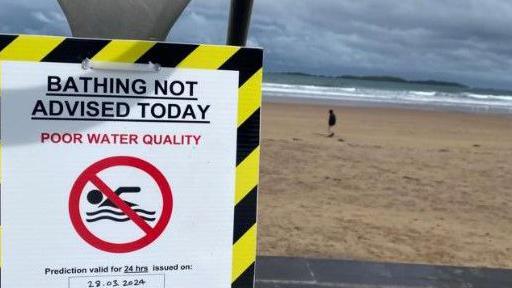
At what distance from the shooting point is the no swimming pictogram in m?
1.69

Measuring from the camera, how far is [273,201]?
8586mm

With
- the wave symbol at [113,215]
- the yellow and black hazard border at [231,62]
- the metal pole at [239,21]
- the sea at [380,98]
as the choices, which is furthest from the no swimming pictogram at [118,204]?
the sea at [380,98]

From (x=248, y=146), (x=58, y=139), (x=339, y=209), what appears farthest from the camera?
(x=339, y=209)

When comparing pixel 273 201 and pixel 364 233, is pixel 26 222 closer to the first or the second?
pixel 364 233

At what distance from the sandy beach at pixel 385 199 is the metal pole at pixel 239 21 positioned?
13.4ft

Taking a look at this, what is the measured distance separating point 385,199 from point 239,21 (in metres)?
7.55

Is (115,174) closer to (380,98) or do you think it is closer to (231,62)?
(231,62)

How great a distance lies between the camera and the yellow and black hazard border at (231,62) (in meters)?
1.65

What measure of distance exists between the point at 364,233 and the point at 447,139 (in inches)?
535

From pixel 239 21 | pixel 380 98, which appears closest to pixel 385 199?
pixel 239 21

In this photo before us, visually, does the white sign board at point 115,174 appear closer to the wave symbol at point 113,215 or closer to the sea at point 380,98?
the wave symbol at point 113,215

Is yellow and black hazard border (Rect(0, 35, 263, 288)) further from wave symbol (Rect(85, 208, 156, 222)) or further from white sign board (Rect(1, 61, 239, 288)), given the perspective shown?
wave symbol (Rect(85, 208, 156, 222))

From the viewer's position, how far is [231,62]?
175cm

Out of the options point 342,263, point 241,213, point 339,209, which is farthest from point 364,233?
point 241,213
